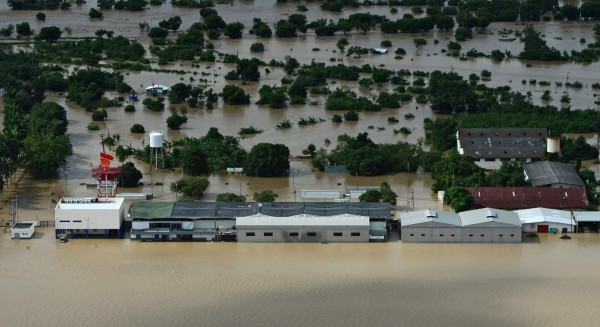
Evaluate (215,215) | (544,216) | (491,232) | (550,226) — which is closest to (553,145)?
(544,216)

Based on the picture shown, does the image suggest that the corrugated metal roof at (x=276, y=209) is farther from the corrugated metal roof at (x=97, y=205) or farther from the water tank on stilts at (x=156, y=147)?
the water tank on stilts at (x=156, y=147)

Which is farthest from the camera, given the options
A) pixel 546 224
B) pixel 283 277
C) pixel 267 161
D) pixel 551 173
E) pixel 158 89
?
pixel 158 89

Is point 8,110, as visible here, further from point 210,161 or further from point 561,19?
point 561,19

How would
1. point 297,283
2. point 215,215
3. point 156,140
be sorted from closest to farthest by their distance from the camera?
point 297,283 → point 215,215 → point 156,140

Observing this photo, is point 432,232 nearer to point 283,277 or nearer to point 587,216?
point 587,216

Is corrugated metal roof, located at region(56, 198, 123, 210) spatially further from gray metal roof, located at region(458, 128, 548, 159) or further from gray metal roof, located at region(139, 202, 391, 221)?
gray metal roof, located at region(458, 128, 548, 159)

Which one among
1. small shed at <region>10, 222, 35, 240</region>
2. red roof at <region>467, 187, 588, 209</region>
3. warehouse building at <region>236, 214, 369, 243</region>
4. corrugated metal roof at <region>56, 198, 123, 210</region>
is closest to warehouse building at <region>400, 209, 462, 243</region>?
warehouse building at <region>236, 214, 369, 243</region>

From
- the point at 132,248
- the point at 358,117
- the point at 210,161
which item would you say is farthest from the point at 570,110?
the point at 132,248
